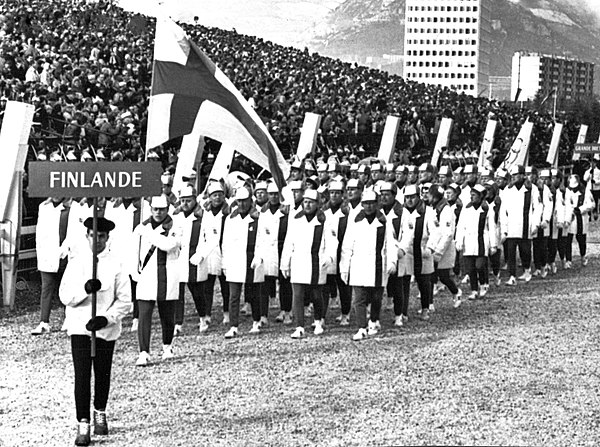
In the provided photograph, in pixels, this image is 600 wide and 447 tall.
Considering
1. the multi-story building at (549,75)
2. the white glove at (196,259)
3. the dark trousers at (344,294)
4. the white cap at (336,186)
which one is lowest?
the dark trousers at (344,294)

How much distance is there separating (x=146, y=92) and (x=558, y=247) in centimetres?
947

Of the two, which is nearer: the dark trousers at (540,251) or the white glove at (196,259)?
the white glove at (196,259)

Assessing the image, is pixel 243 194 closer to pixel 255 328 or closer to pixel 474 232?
pixel 255 328

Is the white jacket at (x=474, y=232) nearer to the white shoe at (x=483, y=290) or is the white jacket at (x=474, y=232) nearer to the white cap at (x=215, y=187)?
the white shoe at (x=483, y=290)

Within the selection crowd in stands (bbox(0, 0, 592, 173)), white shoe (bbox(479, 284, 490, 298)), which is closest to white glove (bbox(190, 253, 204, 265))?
crowd in stands (bbox(0, 0, 592, 173))

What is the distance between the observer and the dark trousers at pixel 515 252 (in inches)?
733

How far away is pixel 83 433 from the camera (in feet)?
27.6

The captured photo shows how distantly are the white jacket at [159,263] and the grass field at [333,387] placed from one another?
0.68 meters

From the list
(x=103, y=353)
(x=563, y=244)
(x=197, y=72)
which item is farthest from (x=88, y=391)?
(x=563, y=244)

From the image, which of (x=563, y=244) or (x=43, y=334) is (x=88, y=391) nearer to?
(x=43, y=334)

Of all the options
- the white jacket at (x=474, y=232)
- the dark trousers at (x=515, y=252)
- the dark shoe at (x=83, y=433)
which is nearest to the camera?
the dark shoe at (x=83, y=433)

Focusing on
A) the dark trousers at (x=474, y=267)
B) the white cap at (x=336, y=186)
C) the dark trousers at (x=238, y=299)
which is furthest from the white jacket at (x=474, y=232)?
the dark trousers at (x=238, y=299)

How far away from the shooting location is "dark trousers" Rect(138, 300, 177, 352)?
1141 cm

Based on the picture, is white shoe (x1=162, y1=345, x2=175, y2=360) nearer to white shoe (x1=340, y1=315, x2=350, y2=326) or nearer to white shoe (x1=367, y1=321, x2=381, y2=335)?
white shoe (x1=367, y1=321, x2=381, y2=335)
